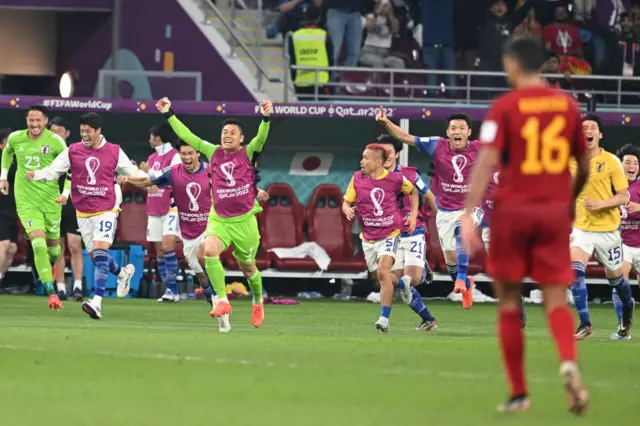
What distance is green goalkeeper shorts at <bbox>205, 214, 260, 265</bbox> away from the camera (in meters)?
16.1

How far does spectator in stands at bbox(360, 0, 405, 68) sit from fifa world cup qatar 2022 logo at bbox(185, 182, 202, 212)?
7.02 metres

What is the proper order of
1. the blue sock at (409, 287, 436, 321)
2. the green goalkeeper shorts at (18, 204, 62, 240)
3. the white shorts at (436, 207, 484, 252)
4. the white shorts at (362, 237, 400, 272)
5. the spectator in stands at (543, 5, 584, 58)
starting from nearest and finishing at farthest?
the white shorts at (362, 237, 400, 272) < the blue sock at (409, 287, 436, 321) < the white shorts at (436, 207, 484, 252) < the green goalkeeper shorts at (18, 204, 62, 240) < the spectator in stands at (543, 5, 584, 58)

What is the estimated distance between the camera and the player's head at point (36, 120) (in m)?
20.6

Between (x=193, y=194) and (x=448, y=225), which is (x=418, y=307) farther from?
(x=193, y=194)

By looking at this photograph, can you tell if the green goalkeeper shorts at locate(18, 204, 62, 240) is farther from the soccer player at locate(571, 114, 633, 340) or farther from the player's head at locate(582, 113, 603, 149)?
the player's head at locate(582, 113, 603, 149)

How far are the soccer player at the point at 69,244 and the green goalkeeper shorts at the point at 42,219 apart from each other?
4.37ft

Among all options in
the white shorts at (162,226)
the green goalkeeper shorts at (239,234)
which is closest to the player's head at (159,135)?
the white shorts at (162,226)

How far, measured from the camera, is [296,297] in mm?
25625

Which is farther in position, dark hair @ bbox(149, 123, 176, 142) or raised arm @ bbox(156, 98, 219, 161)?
dark hair @ bbox(149, 123, 176, 142)

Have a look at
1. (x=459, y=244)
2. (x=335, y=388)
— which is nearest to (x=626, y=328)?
(x=459, y=244)

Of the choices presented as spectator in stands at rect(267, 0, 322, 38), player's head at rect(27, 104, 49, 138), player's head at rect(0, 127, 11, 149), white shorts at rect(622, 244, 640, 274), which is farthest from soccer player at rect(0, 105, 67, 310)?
white shorts at rect(622, 244, 640, 274)

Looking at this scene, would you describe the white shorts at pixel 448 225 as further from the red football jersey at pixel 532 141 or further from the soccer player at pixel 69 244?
the red football jersey at pixel 532 141

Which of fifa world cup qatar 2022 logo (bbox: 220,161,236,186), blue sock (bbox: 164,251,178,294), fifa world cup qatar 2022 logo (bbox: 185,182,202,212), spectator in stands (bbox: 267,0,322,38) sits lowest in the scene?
blue sock (bbox: 164,251,178,294)

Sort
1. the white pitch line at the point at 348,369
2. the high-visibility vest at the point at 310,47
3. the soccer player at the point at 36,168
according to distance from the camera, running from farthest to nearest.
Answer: the high-visibility vest at the point at 310,47, the soccer player at the point at 36,168, the white pitch line at the point at 348,369
